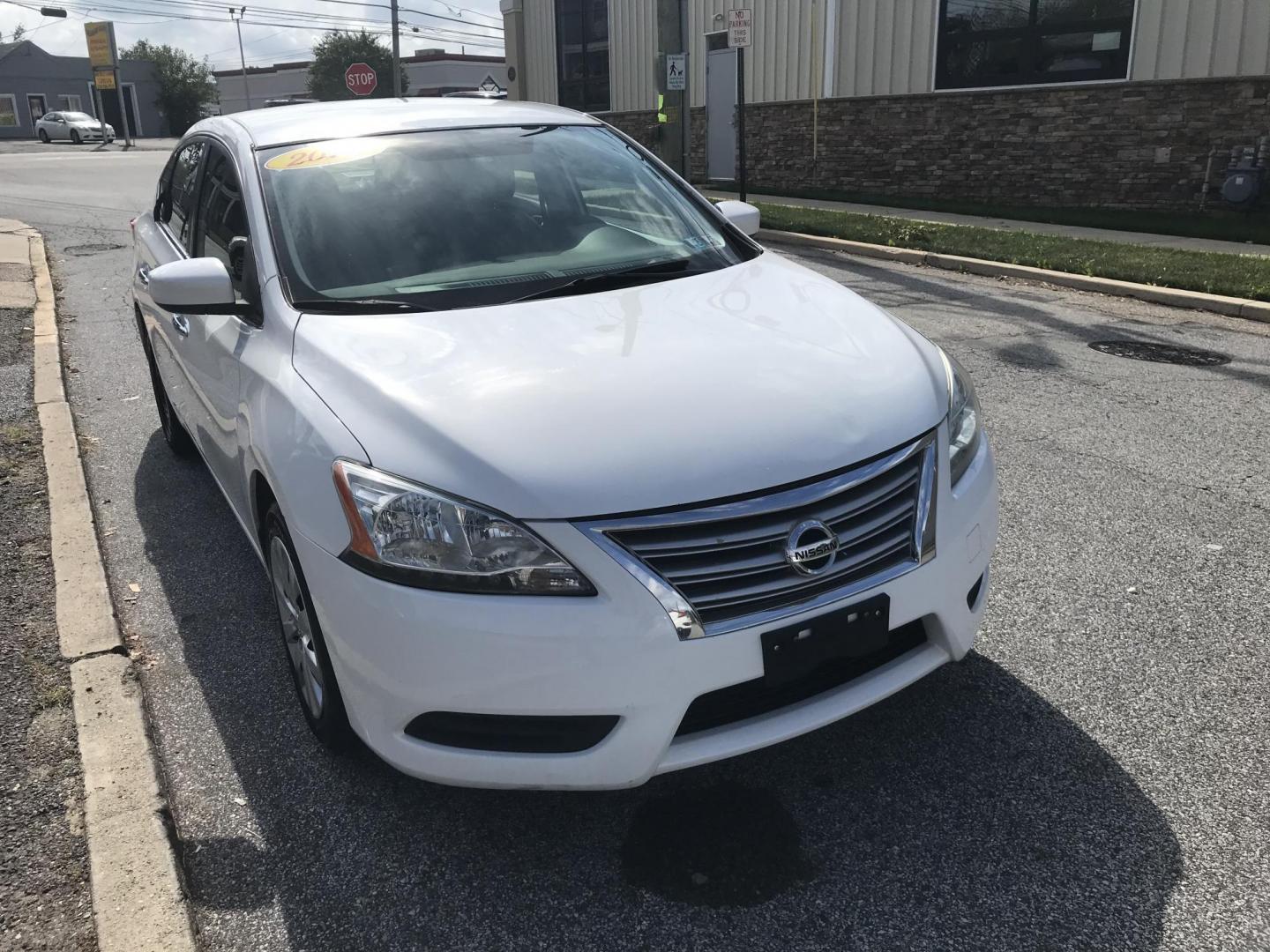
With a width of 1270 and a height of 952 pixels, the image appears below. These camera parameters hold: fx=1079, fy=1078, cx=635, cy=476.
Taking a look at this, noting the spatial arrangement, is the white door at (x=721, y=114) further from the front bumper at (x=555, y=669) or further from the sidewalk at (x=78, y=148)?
the sidewalk at (x=78, y=148)

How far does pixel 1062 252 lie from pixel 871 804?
929 centimetres

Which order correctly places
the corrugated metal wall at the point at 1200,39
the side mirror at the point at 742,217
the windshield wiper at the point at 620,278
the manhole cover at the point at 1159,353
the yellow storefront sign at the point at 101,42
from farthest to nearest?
the yellow storefront sign at the point at 101,42 < the corrugated metal wall at the point at 1200,39 < the manhole cover at the point at 1159,353 < the side mirror at the point at 742,217 < the windshield wiper at the point at 620,278

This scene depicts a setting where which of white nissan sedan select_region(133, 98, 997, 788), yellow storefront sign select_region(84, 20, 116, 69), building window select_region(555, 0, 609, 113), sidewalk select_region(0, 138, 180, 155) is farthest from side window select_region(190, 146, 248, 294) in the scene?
yellow storefront sign select_region(84, 20, 116, 69)

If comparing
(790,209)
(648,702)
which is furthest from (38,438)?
(790,209)

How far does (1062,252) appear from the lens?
1069 cm

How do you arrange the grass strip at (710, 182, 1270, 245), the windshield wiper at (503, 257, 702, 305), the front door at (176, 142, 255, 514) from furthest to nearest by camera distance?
1. the grass strip at (710, 182, 1270, 245)
2. the front door at (176, 142, 255, 514)
3. the windshield wiper at (503, 257, 702, 305)

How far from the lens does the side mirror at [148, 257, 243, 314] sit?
3162mm

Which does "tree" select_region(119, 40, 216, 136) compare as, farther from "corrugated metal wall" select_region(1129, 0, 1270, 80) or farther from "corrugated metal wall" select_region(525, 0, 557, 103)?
"corrugated metal wall" select_region(1129, 0, 1270, 80)

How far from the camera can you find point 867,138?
17812 mm

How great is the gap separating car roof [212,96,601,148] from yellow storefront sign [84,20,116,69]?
54.9 m

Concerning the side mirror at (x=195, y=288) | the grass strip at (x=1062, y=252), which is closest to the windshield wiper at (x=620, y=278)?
the side mirror at (x=195, y=288)

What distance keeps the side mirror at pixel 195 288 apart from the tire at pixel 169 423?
2.17m

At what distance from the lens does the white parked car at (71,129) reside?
5378 cm

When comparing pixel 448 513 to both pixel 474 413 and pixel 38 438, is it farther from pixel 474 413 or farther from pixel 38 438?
pixel 38 438
